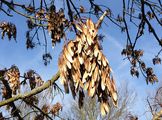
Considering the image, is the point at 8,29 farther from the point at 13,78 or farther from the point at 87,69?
the point at 87,69

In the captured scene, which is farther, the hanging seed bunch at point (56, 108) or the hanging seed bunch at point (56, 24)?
the hanging seed bunch at point (56, 108)

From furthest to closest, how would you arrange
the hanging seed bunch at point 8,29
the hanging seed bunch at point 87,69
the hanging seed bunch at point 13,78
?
the hanging seed bunch at point 8,29 → the hanging seed bunch at point 13,78 → the hanging seed bunch at point 87,69

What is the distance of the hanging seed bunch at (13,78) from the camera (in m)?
3.25

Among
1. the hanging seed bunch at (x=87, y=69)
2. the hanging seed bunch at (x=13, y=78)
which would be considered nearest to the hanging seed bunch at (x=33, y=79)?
the hanging seed bunch at (x=13, y=78)

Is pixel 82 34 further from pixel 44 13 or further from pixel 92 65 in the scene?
pixel 44 13

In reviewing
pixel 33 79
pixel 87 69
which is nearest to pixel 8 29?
pixel 33 79

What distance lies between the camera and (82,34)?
5.84 feet

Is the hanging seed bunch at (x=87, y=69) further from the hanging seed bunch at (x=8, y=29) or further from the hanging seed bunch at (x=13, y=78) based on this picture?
the hanging seed bunch at (x=8, y=29)

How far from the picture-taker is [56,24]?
358cm

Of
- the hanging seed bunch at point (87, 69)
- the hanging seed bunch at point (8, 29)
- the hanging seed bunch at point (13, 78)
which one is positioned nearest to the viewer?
the hanging seed bunch at point (87, 69)

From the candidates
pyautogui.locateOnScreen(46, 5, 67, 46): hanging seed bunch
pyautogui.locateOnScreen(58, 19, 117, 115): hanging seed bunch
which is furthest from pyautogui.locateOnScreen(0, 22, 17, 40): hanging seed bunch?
pyautogui.locateOnScreen(58, 19, 117, 115): hanging seed bunch

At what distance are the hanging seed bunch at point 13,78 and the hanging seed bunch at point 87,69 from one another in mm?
1510

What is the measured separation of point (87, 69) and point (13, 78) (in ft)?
5.69

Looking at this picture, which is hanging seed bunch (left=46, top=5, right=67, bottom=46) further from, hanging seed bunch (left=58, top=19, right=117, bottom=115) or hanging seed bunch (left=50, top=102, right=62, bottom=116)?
hanging seed bunch (left=58, top=19, right=117, bottom=115)
